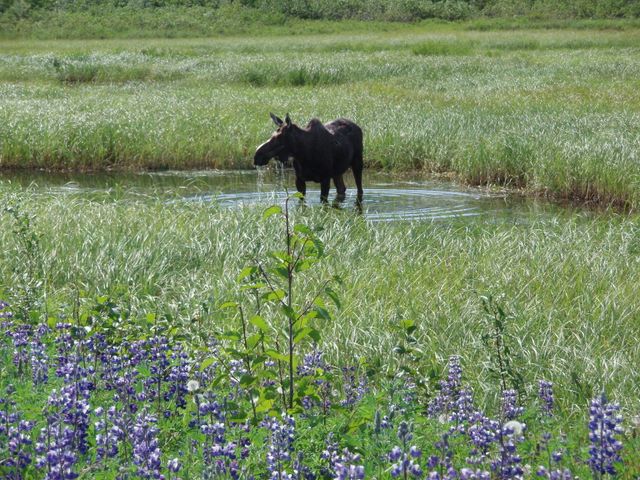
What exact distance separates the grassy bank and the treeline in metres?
33.9

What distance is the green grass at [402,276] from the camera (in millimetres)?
5734

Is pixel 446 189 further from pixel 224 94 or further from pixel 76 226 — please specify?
pixel 224 94

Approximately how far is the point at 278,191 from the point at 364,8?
188ft

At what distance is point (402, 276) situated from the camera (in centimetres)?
764

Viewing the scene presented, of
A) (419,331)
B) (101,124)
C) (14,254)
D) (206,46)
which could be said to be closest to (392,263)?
(419,331)

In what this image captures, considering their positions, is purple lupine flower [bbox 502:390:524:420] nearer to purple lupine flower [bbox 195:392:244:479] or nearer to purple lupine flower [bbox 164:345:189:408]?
purple lupine flower [bbox 195:392:244:479]

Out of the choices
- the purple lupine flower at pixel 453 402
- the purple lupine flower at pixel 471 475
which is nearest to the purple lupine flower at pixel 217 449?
the purple lupine flower at pixel 471 475

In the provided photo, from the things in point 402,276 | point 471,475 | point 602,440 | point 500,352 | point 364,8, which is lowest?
point 402,276

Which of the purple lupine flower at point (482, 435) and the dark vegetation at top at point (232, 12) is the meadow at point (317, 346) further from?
the dark vegetation at top at point (232, 12)

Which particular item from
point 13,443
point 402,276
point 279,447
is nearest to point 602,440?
point 279,447

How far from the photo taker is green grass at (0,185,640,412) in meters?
5.73

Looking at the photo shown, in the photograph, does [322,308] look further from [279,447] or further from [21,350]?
[21,350]

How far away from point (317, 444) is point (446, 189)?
34.4 ft

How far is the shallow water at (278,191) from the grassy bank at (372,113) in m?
0.56
